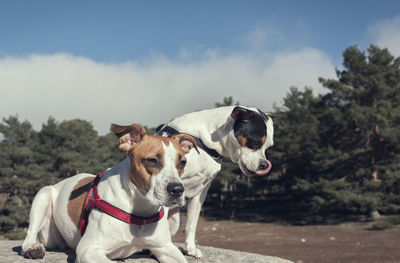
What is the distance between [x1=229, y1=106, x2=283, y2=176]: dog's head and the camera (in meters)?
5.96

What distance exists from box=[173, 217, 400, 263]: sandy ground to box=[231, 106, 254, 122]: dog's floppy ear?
60.4ft

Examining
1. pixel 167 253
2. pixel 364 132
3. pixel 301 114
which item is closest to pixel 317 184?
pixel 364 132

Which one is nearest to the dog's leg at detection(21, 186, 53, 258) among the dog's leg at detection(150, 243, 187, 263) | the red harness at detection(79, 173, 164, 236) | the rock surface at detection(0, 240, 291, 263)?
the rock surface at detection(0, 240, 291, 263)

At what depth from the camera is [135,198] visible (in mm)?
4922

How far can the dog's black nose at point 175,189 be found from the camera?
4.42 meters

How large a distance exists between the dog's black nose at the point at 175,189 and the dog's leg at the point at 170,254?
1072 millimetres

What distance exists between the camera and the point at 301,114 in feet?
183

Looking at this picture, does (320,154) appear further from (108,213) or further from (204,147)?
(108,213)

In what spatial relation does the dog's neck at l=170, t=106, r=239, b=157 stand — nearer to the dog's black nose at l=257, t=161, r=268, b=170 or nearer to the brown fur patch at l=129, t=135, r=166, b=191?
the dog's black nose at l=257, t=161, r=268, b=170

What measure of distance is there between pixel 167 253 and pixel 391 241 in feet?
95.7

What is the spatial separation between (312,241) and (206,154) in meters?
29.7

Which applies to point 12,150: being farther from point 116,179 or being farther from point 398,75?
point 116,179

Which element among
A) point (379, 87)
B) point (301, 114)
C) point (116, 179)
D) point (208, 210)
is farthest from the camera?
point (208, 210)

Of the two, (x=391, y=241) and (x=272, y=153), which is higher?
(x=272, y=153)
